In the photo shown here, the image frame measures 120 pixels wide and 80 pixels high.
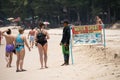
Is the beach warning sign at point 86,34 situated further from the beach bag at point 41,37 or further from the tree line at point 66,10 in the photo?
the tree line at point 66,10

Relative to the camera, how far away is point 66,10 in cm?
6209

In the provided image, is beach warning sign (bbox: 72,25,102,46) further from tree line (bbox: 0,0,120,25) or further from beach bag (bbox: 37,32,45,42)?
tree line (bbox: 0,0,120,25)

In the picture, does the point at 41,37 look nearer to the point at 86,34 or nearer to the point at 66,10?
the point at 86,34

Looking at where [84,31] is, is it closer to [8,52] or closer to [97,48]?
[97,48]

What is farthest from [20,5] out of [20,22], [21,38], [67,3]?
[21,38]

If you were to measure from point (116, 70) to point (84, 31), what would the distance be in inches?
237

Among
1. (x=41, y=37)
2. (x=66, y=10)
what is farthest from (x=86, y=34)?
(x=66, y=10)

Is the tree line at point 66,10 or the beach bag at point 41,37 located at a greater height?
the tree line at point 66,10

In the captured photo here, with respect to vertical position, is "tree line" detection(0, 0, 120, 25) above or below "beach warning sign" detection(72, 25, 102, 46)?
above

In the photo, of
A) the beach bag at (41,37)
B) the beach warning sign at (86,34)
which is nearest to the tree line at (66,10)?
the beach warning sign at (86,34)

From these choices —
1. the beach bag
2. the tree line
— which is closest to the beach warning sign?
the beach bag

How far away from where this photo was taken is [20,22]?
71312 millimetres

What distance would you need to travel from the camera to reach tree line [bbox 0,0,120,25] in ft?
178

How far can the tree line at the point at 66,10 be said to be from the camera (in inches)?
2134
